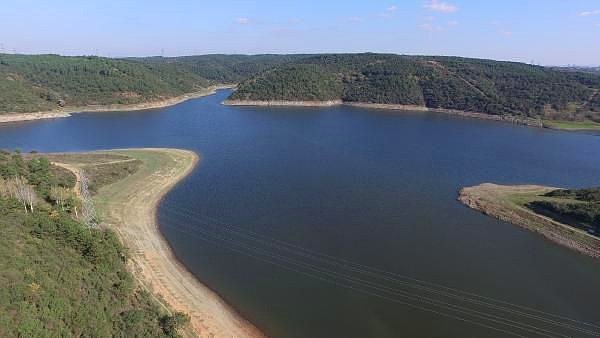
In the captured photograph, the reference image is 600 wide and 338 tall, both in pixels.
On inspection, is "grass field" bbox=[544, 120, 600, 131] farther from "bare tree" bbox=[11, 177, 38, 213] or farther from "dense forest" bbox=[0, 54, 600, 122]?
"bare tree" bbox=[11, 177, 38, 213]

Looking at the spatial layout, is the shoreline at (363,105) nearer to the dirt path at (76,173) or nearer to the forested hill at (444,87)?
the forested hill at (444,87)

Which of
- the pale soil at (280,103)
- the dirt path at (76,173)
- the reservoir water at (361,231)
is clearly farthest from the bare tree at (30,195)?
the pale soil at (280,103)

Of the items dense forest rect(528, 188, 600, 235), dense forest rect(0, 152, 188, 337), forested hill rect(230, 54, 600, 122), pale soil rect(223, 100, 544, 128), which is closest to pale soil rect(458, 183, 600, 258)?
dense forest rect(528, 188, 600, 235)

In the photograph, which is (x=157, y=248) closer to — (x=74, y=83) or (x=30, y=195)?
(x=30, y=195)

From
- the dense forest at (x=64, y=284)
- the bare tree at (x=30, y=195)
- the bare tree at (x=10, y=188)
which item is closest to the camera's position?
the dense forest at (x=64, y=284)

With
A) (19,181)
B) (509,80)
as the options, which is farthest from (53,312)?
(509,80)

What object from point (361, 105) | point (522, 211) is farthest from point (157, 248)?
point (361, 105)
